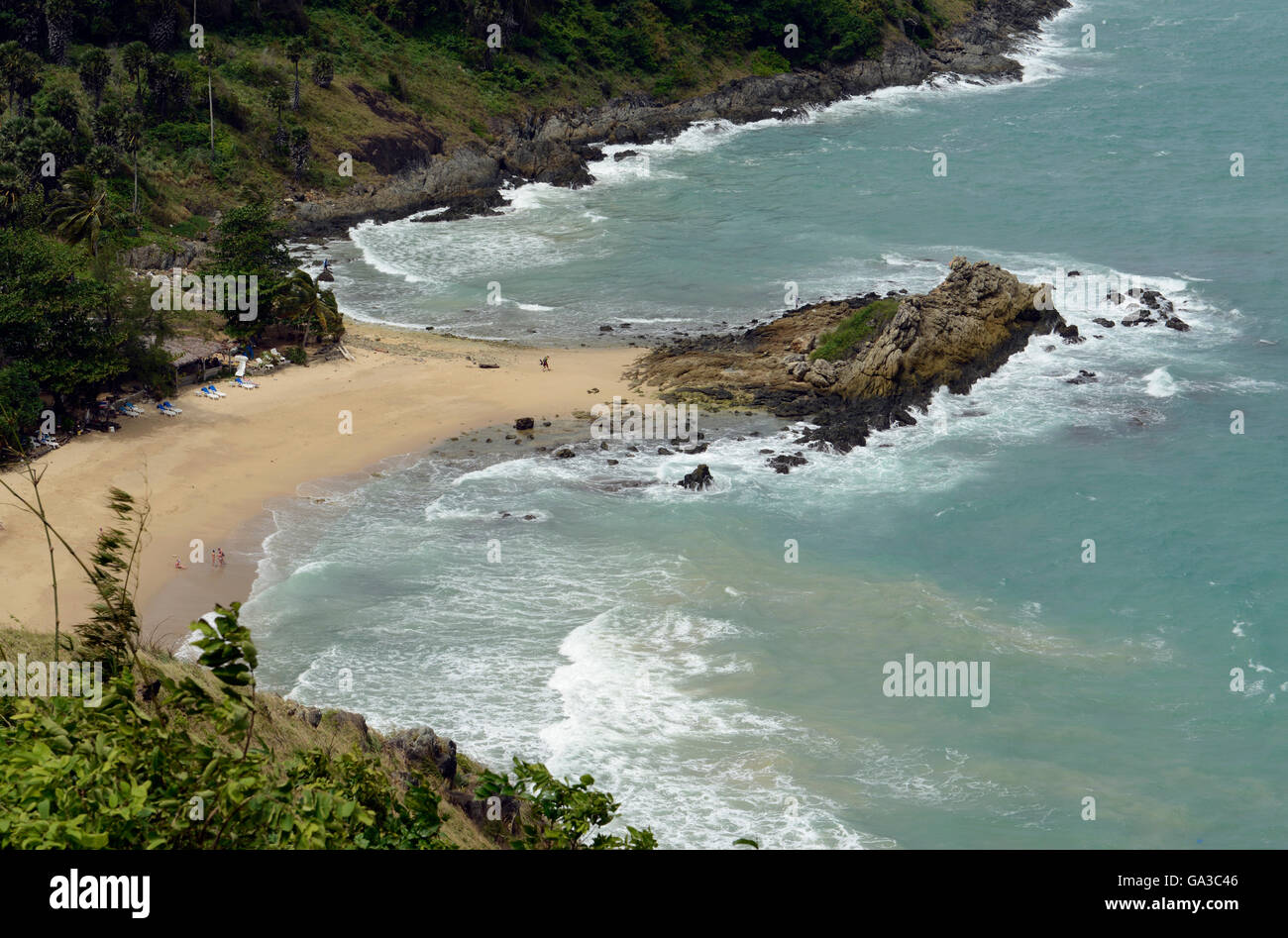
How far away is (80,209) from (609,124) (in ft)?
166

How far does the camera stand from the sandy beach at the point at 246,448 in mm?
38219

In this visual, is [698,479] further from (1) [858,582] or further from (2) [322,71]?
(2) [322,71]

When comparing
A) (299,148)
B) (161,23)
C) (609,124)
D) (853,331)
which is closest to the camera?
(853,331)

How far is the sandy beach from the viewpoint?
38.2 metres

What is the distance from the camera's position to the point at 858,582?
40531 mm

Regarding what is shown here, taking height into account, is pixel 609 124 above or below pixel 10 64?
below

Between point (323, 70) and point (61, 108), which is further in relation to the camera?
point (323, 70)

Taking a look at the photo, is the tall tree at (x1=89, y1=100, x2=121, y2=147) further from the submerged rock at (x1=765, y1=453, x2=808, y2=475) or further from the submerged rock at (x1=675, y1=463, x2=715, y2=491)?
the submerged rock at (x1=765, y1=453, x2=808, y2=475)

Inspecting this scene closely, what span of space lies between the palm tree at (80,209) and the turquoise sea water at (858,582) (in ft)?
44.7

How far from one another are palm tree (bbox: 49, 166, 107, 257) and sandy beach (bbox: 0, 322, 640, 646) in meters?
8.78

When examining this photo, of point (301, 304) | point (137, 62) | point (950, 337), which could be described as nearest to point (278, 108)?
point (137, 62)

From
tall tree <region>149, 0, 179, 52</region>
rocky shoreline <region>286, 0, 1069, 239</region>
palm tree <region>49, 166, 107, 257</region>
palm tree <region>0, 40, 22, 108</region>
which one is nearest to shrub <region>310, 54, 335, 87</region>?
rocky shoreline <region>286, 0, 1069, 239</region>
